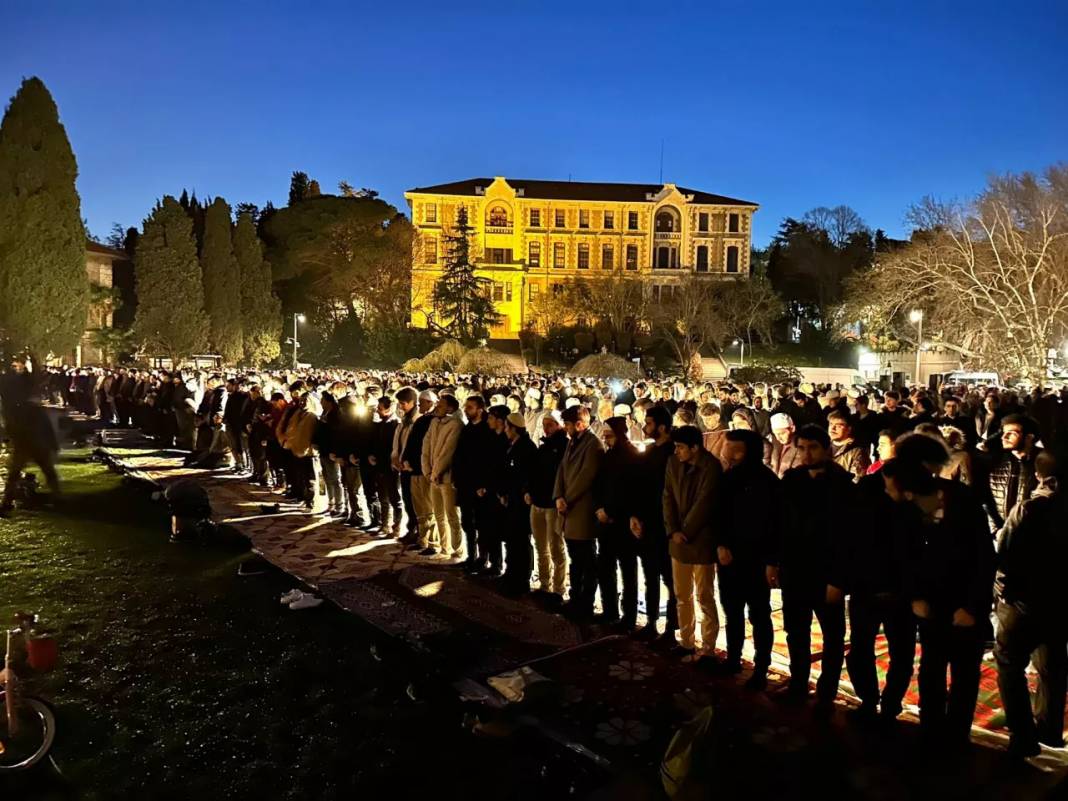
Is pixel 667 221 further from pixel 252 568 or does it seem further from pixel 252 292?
pixel 252 568

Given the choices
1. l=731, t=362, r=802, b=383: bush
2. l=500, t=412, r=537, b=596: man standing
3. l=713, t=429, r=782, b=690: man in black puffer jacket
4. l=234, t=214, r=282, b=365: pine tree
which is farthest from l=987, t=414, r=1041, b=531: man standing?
l=234, t=214, r=282, b=365: pine tree

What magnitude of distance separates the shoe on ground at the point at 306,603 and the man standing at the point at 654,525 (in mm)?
2868

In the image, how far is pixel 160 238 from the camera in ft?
121

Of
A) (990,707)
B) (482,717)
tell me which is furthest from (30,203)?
(990,707)

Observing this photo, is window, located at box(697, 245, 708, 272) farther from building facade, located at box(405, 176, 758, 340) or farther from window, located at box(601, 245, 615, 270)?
window, located at box(601, 245, 615, 270)

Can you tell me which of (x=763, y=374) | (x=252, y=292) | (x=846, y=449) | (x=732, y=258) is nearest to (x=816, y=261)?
(x=732, y=258)

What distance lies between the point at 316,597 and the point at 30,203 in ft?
92.0

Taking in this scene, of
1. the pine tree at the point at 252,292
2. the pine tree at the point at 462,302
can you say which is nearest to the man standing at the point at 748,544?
the pine tree at the point at 252,292

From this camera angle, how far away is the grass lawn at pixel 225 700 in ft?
13.1

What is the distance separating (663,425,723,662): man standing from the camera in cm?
527

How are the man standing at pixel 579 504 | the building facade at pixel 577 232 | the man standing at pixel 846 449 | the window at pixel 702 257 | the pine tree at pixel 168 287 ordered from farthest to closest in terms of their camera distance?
1. the window at pixel 702 257
2. the building facade at pixel 577 232
3. the pine tree at pixel 168 287
4. the man standing at pixel 579 504
5. the man standing at pixel 846 449

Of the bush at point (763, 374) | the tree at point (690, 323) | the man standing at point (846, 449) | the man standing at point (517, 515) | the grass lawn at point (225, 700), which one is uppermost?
the tree at point (690, 323)

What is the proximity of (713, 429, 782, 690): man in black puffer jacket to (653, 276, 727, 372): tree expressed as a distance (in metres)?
39.0

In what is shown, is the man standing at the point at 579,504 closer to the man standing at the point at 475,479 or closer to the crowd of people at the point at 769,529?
the crowd of people at the point at 769,529
